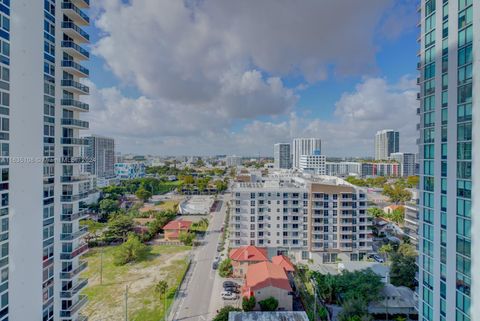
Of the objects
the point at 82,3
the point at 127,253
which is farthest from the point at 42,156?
the point at 127,253

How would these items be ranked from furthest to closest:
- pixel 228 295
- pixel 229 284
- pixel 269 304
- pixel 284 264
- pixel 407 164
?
pixel 407 164 < pixel 284 264 < pixel 229 284 < pixel 228 295 < pixel 269 304

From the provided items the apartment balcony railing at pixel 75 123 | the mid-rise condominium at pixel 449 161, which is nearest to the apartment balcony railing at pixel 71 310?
the apartment balcony railing at pixel 75 123

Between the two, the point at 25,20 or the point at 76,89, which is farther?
the point at 76,89

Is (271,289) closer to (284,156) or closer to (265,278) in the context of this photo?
(265,278)

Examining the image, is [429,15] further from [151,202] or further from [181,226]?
[151,202]

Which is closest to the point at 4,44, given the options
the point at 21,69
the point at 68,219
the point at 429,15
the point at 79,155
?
the point at 21,69

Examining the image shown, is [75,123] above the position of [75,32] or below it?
below

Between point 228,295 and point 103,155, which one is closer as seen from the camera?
point 228,295
